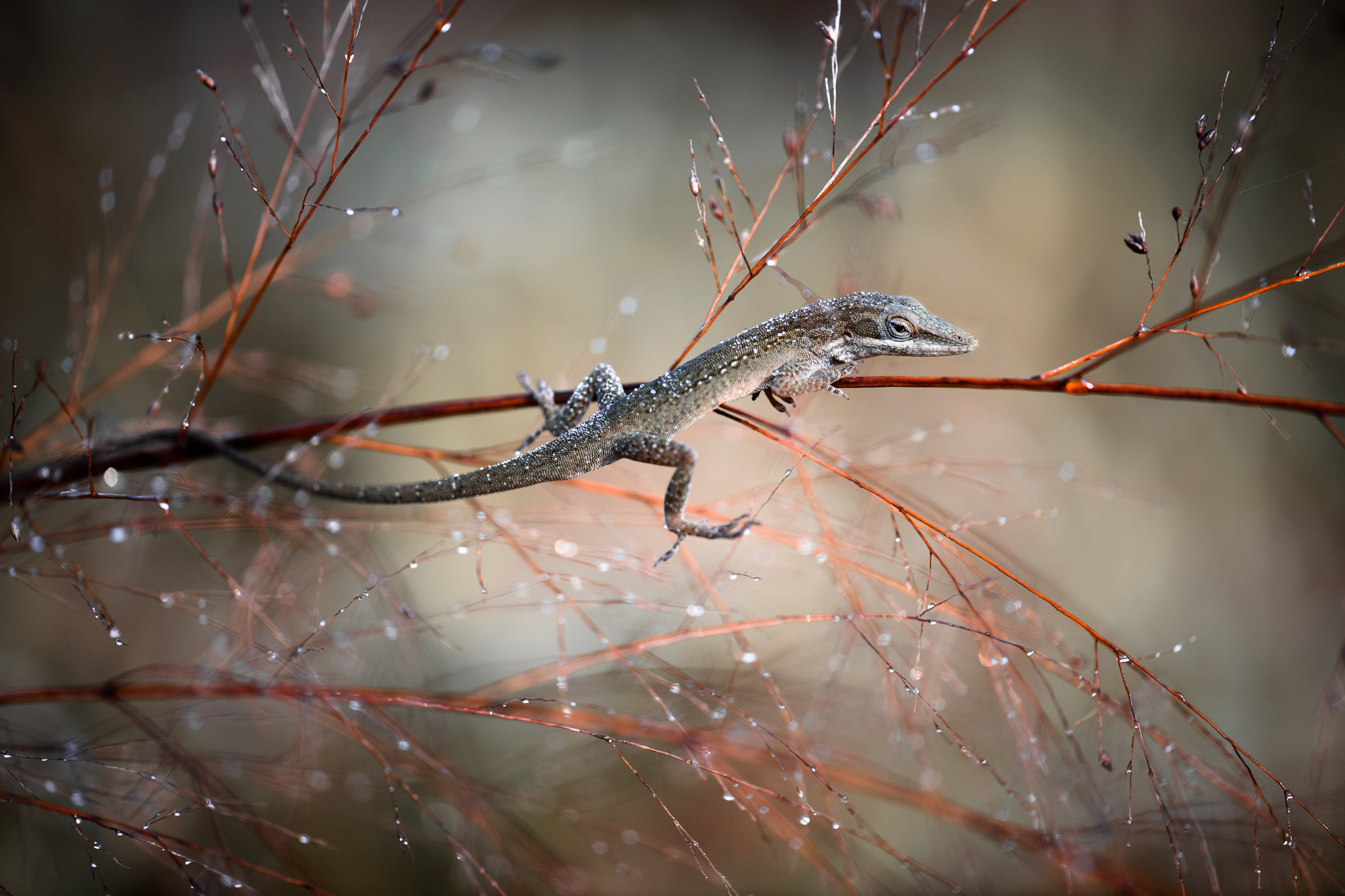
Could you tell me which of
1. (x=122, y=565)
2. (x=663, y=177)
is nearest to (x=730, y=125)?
(x=663, y=177)

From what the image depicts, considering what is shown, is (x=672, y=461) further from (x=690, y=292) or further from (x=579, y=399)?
(x=690, y=292)

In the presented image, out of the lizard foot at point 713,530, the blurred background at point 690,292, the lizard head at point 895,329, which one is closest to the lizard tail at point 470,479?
the lizard foot at point 713,530

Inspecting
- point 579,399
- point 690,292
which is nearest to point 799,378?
point 579,399

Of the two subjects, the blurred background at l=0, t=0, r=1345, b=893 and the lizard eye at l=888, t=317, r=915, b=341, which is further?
the blurred background at l=0, t=0, r=1345, b=893

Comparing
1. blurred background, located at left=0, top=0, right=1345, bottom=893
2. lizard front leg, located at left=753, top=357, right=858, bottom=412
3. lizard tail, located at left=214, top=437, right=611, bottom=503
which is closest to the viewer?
lizard tail, located at left=214, top=437, right=611, bottom=503

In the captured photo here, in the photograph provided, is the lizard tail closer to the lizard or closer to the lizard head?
the lizard

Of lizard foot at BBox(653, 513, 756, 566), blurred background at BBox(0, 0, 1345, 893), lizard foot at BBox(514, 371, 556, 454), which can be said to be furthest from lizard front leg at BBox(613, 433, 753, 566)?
blurred background at BBox(0, 0, 1345, 893)

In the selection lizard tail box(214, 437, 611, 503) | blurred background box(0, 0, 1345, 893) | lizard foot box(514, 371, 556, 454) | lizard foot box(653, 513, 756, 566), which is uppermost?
blurred background box(0, 0, 1345, 893)
